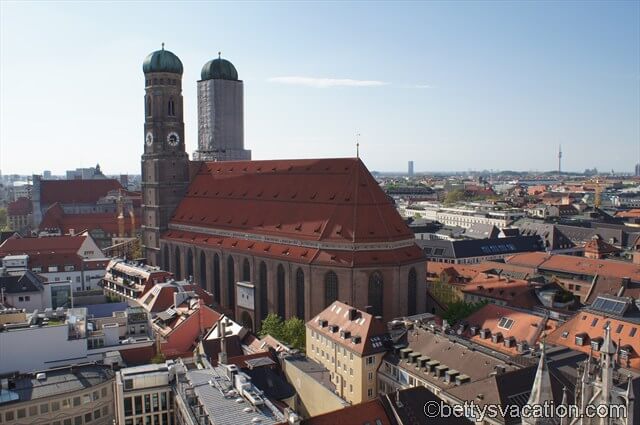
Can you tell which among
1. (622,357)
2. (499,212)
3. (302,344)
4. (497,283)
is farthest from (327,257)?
(499,212)

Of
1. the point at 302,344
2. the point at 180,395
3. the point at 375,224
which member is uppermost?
the point at 375,224

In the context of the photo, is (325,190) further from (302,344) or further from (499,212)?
(499,212)

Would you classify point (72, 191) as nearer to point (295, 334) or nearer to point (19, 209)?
point (19, 209)

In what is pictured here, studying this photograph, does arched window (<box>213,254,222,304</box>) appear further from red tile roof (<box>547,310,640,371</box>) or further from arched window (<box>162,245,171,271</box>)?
red tile roof (<box>547,310,640,371</box>)

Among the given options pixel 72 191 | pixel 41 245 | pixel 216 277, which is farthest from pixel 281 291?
pixel 72 191

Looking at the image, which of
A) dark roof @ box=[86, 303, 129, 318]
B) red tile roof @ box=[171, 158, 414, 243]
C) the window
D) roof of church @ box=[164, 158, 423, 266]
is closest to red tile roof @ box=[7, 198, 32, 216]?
red tile roof @ box=[171, 158, 414, 243]

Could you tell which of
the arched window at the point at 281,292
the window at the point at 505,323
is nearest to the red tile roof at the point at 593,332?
the window at the point at 505,323
